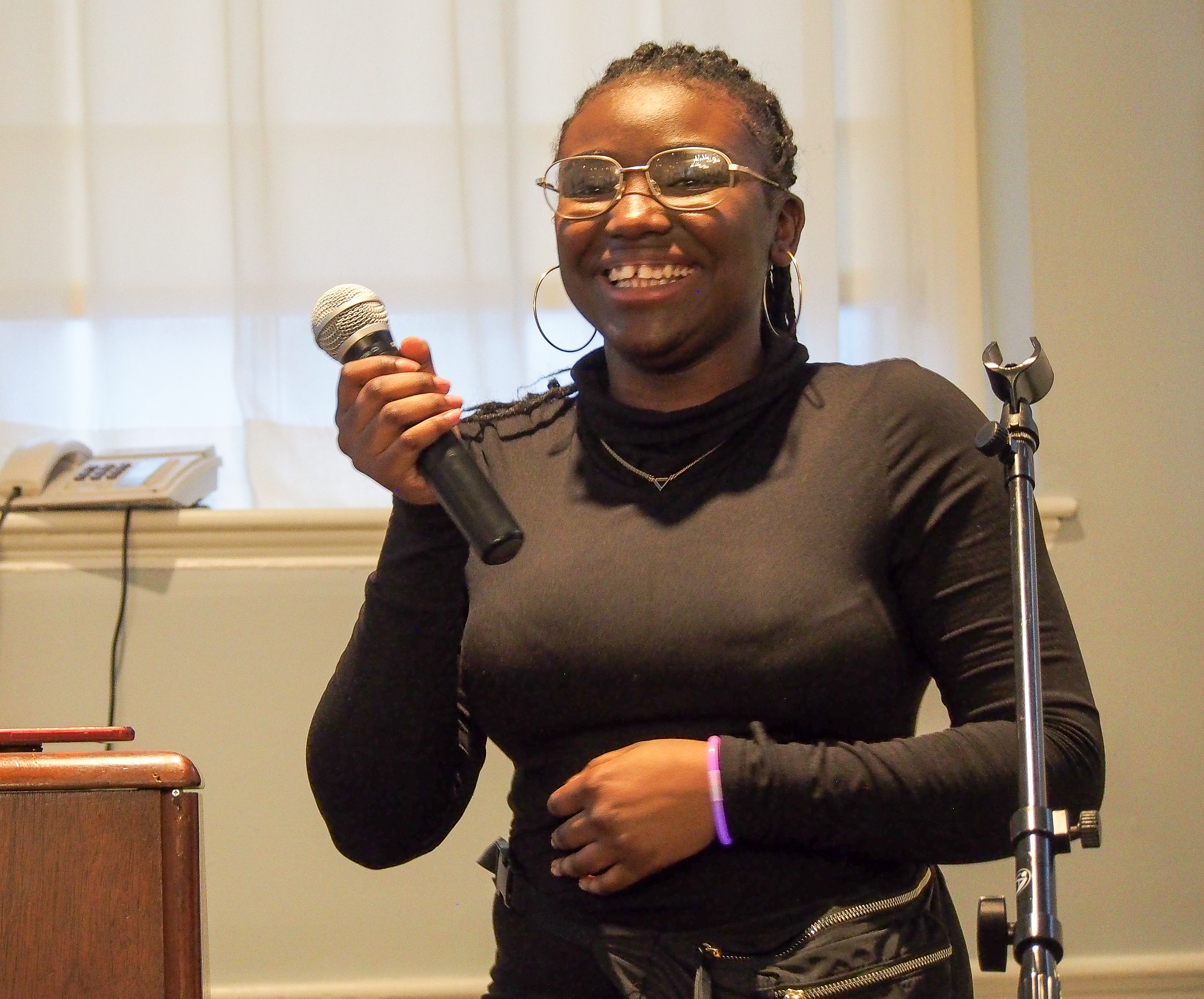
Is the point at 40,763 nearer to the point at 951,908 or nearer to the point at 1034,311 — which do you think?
the point at 951,908

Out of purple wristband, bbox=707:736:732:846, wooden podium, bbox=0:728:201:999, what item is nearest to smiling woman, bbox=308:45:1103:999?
purple wristband, bbox=707:736:732:846

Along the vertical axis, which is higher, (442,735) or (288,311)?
(288,311)

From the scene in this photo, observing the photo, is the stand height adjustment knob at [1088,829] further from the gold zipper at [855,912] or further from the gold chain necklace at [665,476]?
the gold chain necklace at [665,476]

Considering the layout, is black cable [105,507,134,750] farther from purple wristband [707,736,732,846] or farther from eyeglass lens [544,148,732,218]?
purple wristband [707,736,732,846]

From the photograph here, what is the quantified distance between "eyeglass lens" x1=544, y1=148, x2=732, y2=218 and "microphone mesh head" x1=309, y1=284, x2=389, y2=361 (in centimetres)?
30

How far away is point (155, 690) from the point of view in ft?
6.86

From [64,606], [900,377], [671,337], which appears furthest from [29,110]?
[900,377]

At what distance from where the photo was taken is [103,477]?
2.09 m

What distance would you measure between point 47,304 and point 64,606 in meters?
0.48

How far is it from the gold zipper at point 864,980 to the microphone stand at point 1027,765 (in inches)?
9.2

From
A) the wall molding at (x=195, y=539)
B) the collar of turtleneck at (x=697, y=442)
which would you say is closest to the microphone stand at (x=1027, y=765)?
the collar of turtleneck at (x=697, y=442)

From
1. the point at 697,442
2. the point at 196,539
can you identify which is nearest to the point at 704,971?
the point at 697,442

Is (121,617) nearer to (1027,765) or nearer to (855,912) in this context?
(855,912)

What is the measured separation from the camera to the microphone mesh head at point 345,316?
46.3 inches
